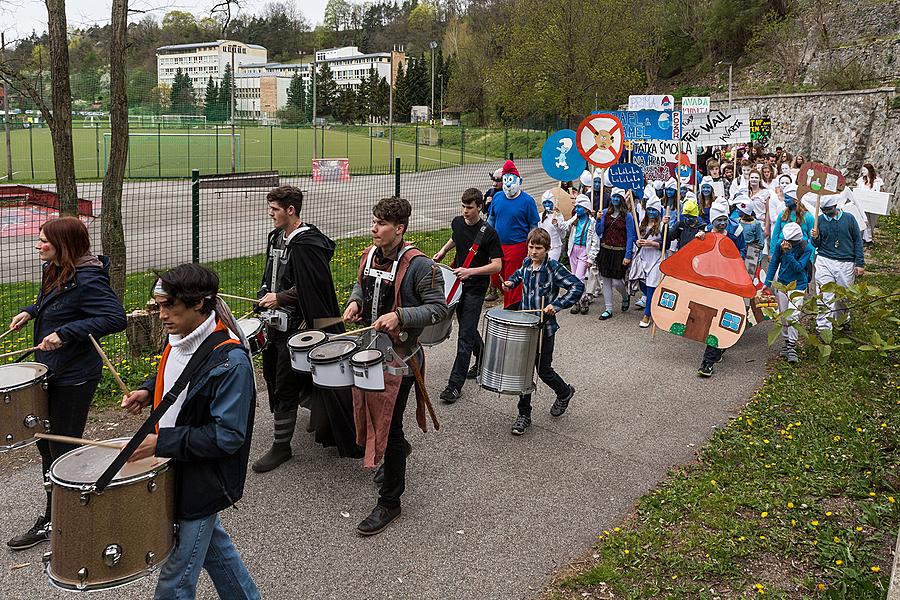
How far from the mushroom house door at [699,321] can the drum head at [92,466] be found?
6.65 meters

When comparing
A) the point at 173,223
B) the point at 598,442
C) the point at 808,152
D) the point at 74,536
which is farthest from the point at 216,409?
the point at 808,152

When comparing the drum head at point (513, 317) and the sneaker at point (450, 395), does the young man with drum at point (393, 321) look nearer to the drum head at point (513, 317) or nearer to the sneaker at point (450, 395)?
the drum head at point (513, 317)

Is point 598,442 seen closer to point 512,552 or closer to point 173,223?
point 512,552

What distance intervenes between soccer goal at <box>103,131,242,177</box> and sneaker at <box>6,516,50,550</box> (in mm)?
31879

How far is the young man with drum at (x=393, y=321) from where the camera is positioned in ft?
15.4

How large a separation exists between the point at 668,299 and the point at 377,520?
5.06 m

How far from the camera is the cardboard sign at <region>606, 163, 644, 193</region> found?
39.0 ft

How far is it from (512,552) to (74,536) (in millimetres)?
2601

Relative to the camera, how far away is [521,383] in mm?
6328

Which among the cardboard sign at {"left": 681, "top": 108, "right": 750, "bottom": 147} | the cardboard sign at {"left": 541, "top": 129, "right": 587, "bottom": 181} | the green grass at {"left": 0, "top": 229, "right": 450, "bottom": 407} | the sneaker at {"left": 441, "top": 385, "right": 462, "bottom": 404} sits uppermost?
the cardboard sign at {"left": 681, "top": 108, "right": 750, "bottom": 147}

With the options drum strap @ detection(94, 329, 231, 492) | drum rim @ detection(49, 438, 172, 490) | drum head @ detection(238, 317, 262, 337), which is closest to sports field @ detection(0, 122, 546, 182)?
drum head @ detection(238, 317, 262, 337)

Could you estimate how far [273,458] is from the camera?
5699 millimetres

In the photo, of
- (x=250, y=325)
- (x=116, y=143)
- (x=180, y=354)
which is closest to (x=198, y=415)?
(x=180, y=354)

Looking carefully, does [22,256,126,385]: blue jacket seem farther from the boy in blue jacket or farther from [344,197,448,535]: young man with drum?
the boy in blue jacket
